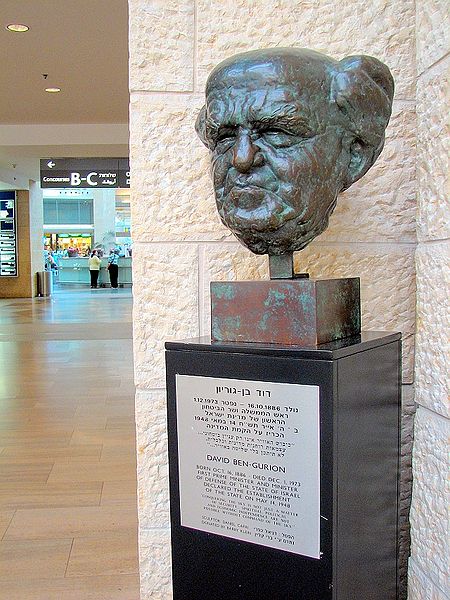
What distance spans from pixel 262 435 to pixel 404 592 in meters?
0.75

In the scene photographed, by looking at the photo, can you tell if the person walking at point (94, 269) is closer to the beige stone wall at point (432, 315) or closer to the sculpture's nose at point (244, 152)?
the beige stone wall at point (432, 315)

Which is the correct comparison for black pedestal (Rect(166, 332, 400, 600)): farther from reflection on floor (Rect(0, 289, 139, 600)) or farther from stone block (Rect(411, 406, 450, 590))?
reflection on floor (Rect(0, 289, 139, 600))

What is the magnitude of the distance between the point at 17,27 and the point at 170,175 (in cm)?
472

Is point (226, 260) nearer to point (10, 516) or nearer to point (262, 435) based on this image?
point (262, 435)

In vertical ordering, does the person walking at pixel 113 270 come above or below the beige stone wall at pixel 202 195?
below

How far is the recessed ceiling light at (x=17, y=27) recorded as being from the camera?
18.0ft

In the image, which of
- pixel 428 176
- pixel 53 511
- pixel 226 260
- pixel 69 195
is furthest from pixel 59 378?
pixel 69 195

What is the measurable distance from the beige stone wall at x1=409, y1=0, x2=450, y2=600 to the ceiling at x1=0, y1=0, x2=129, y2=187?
424 cm

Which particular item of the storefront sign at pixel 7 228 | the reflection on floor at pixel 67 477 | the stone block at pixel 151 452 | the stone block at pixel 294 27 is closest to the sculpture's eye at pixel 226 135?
the stone block at pixel 294 27

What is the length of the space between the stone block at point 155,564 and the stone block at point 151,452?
0.13ft

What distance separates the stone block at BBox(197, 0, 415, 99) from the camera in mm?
1577

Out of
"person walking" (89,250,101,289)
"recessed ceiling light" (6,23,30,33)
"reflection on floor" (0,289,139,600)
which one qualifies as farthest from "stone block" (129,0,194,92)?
"person walking" (89,250,101,289)

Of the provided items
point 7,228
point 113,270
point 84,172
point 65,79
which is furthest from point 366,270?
point 113,270

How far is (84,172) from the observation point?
11617 mm
